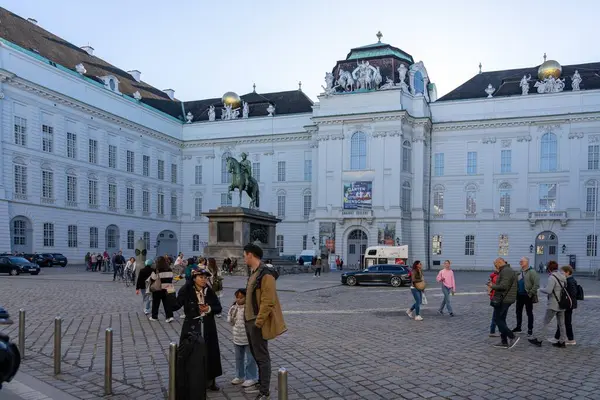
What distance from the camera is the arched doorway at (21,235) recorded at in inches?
1590

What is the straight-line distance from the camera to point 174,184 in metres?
62.2

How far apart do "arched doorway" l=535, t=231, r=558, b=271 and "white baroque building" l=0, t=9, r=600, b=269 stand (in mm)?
134

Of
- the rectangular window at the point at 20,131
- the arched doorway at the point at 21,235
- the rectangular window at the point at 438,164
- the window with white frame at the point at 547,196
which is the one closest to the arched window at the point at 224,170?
the rectangular window at the point at 20,131

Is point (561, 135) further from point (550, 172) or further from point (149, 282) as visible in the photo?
point (149, 282)

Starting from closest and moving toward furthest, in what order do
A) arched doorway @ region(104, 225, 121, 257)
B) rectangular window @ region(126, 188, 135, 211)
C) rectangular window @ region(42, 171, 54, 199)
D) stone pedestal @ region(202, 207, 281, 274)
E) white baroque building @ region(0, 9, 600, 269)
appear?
stone pedestal @ region(202, 207, 281, 274) → rectangular window @ region(42, 171, 54, 199) → white baroque building @ region(0, 9, 600, 269) → arched doorway @ region(104, 225, 121, 257) → rectangular window @ region(126, 188, 135, 211)

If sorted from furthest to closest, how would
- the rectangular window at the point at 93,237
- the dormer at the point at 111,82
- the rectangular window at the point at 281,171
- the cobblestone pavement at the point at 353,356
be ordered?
the rectangular window at the point at 281,171 < the dormer at the point at 111,82 < the rectangular window at the point at 93,237 < the cobblestone pavement at the point at 353,356

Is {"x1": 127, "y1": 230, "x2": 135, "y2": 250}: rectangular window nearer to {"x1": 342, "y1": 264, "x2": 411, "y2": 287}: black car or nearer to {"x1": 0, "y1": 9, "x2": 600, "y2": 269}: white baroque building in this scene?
{"x1": 0, "y1": 9, "x2": 600, "y2": 269}: white baroque building

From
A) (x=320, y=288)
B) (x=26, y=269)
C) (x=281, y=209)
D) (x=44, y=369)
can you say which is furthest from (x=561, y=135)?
(x=44, y=369)

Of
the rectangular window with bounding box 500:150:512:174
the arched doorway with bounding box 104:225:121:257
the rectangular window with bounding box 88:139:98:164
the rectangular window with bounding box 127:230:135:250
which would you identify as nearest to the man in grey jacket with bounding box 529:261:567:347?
the rectangular window with bounding box 500:150:512:174

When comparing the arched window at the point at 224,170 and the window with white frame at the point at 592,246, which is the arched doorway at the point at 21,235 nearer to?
the arched window at the point at 224,170

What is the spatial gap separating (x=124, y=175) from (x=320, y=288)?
36.5 meters

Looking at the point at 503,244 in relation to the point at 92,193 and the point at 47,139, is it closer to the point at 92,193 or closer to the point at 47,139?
the point at 92,193

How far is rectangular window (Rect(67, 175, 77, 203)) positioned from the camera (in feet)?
152

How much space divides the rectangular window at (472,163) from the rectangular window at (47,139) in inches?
1609
